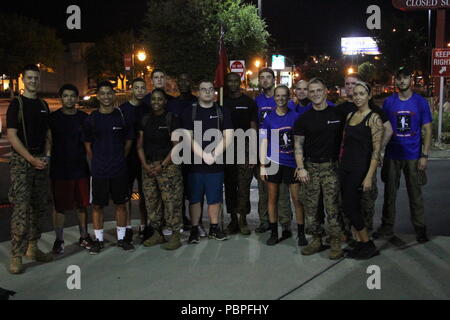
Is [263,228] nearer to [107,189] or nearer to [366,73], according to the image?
[107,189]

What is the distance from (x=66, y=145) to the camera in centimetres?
608

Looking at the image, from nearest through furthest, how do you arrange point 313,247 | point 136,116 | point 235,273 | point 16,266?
point 235,273 < point 16,266 < point 313,247 < point 136,116

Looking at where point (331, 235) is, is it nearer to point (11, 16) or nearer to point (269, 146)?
point (269, 146)

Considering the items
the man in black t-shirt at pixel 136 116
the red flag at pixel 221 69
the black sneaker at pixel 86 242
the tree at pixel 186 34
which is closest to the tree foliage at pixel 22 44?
the tree at pixel 186 34

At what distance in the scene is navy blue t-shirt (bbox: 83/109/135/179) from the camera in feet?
19.7

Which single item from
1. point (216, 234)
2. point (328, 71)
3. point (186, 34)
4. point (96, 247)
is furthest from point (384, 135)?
point (328, 71)

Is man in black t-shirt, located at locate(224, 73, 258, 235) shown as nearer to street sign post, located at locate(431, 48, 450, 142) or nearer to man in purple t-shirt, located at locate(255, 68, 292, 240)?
man in purple t-shirt, located at locate(255, 68, 292, 240)

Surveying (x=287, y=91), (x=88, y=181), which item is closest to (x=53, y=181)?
(x=88, y=181)

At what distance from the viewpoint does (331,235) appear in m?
5.82

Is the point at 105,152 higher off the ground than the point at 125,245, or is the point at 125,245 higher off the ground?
the point at 105,152

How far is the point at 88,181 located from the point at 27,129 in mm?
981

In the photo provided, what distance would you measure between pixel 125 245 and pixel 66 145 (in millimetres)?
1328

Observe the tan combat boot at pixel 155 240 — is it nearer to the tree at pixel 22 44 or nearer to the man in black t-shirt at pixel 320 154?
the man in black t-shirt at pixel 320 154

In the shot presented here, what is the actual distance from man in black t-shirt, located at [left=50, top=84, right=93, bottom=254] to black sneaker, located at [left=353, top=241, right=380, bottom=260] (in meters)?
3.02
